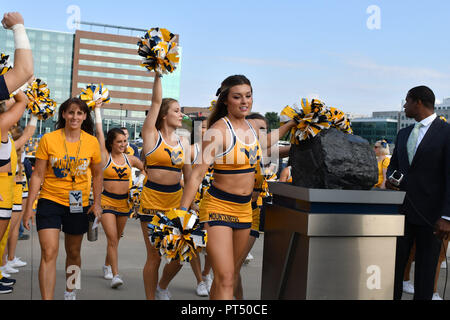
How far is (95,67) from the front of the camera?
117 meters

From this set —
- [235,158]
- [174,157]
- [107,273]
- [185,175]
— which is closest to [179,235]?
[235,158]

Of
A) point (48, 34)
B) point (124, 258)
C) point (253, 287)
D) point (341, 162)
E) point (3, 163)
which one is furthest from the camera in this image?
point (48, 34)

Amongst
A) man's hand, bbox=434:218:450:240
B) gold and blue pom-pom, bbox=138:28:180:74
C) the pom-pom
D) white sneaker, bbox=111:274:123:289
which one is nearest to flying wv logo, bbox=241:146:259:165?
gold and blue pom-pom, bbox=138:28:180:74

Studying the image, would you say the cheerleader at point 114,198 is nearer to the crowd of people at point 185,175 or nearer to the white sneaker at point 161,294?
the crowd of people at point 185,175

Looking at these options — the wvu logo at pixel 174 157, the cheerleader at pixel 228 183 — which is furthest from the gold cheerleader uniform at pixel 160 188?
the cheerleader at pixel 228 183

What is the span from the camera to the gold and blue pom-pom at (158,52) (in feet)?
13.7

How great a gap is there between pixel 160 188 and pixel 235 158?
125 centimetres

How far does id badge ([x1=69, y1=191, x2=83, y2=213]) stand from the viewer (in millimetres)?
4156

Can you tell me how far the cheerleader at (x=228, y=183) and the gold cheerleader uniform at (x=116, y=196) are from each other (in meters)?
2.35

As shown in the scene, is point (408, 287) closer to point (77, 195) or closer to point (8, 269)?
point (77, 195)

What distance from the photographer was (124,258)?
6.84 m

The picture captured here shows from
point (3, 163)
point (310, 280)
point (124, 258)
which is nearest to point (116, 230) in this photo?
point (124, 258)
